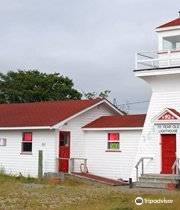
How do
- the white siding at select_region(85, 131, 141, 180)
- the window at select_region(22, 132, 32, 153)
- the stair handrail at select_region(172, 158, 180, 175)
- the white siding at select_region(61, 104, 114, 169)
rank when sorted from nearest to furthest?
the stair handrail at select_region(172, 158, 180, 175) < the white siding at select_region(85, 131, 141, 180) < the white siding at select_region(61, 104, 114, 169) < the window at select_region(22, 132, 32, 153)

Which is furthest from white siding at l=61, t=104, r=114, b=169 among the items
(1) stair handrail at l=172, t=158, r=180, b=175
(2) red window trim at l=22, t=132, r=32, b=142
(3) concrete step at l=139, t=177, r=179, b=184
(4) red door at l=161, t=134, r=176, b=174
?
(1) stair handrail at l=172, t=158, r=180, b=175

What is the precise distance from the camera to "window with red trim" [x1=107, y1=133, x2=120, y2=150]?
29766 mm

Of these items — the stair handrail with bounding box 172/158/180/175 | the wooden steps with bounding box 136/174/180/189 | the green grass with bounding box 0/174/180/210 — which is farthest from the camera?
the stair handrail with bounding box 172/158/180/175

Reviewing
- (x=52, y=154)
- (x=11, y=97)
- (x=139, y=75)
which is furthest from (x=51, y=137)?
(x=11, y=97)

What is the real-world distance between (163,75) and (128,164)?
5.12m

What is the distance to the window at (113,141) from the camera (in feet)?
97.7

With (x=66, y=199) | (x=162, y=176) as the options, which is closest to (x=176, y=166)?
(x=162, y=176)

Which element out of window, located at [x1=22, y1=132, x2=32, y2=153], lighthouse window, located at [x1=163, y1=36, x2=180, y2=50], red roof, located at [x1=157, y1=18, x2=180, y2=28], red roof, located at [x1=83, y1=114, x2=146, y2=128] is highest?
red roof, located at [x1=157, y1=18, x2=180, y2=28]

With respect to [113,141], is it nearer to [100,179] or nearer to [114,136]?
[114,136]

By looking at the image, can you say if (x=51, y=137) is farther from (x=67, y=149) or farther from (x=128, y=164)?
(x=128, y=164)

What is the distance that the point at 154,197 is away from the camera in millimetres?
19531

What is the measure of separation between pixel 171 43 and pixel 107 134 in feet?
19.7

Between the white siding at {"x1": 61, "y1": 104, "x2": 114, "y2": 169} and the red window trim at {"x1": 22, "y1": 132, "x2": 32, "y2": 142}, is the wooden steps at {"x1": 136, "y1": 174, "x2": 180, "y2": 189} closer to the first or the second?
the white siding at {"x1": 61, "y1": 104, "x2": 114, "y2": 169}

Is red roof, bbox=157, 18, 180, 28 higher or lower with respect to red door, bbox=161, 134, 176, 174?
higher
